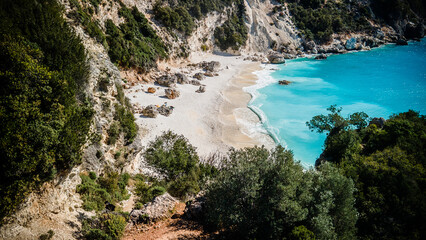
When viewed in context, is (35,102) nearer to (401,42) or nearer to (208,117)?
(208,117)

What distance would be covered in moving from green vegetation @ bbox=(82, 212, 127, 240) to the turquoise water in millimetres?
27147

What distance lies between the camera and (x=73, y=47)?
1842cm

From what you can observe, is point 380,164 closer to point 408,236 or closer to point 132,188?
point 408,236

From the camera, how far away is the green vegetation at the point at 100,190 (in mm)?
15664

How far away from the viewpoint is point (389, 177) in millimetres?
16172

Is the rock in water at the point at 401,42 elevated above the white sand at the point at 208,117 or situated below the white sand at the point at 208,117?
above

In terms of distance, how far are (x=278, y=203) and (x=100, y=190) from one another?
43.0 ft

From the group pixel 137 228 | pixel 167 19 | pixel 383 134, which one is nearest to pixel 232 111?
pixel 383 134

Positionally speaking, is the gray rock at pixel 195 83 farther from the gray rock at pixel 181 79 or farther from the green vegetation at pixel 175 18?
the green vegetation at pixel 175 18

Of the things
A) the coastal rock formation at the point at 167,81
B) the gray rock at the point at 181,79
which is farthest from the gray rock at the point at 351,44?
the coastal rock formation at the point at 167,81

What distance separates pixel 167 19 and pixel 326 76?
5253cm

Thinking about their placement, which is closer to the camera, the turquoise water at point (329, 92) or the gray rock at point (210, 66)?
the turquoise water at point (329, 92)

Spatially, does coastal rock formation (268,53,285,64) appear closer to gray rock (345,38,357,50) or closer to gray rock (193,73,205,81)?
gray rock (193,73,205,81)

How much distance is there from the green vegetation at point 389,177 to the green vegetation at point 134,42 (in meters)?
38.4
